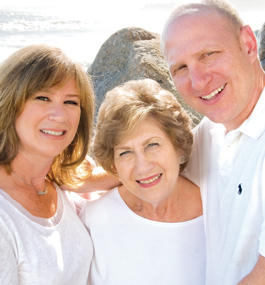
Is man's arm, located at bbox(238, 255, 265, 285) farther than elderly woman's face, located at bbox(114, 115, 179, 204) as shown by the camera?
No

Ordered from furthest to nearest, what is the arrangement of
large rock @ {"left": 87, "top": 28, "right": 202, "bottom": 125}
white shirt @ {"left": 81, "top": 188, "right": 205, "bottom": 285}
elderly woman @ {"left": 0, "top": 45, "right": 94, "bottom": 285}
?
large rock @ {"left": 87, "top": 28, "right": 202, "bottom": 125} < white shirt @ {"left": 81, "top": 188, "right": 205, "bottom": 285} < elderly woman @ {"left": 0, "top": 45, "right": 94, "bottom": 285}

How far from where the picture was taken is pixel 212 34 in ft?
5.83

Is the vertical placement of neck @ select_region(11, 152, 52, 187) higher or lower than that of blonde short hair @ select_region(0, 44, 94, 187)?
lower

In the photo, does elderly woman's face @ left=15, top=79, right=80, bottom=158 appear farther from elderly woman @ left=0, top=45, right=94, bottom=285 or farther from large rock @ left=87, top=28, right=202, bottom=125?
large rock @ left=87, top=28, right=202, bottom=125

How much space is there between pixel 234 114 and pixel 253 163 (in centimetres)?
33

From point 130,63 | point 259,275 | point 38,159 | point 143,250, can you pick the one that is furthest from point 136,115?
point 130,63

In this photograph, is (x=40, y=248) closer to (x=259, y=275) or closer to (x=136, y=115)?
(x=136, y=115)

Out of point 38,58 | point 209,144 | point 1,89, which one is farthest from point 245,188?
point 1,89

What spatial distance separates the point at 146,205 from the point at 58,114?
37.4 inches

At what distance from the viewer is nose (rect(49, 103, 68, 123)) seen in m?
1.94

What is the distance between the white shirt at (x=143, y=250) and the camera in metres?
2.16

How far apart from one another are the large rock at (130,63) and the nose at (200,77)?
6.56 ft

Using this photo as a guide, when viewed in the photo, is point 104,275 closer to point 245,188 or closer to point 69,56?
point 245,188

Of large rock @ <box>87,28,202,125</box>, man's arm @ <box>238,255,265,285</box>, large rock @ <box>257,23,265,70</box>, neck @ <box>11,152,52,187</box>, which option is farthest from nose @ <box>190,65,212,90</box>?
large rock @ <box>257,23,265,70</box>
